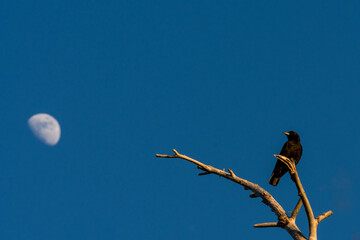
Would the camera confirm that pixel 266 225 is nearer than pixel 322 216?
No

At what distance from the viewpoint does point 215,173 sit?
33.7ft

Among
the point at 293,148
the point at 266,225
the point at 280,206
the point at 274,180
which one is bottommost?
→ the point at 266,225

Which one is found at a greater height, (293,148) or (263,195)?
(293,148)

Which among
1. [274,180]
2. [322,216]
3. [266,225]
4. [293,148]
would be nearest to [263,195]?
[266,225]

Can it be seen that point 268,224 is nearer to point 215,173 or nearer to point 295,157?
point 215,173

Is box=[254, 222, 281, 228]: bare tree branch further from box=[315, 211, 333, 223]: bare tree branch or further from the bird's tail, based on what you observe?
the bird's tail

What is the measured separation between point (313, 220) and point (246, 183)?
1726mm

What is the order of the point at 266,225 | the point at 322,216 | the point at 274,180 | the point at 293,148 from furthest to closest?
the point at 293,148
the point at 274,180
the point at 266,225
the point at 322,216

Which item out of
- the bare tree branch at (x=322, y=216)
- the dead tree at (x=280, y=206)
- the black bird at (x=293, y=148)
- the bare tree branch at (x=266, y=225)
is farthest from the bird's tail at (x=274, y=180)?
the bare tree branch at (x=266, y=225)

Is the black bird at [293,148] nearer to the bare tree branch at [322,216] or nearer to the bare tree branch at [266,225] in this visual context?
the bare tree branch at [322,216]

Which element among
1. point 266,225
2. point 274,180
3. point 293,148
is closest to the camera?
point 266,225

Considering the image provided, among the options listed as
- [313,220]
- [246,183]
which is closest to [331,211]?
[313,220]

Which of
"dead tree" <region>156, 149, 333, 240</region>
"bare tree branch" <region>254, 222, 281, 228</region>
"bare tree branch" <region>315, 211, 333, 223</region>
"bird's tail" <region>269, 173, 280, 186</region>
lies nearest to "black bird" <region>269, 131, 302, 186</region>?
"bird's tail" <region>269, 173, 280, 186</region>

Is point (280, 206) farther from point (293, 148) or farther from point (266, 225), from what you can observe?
point (293, 148)
